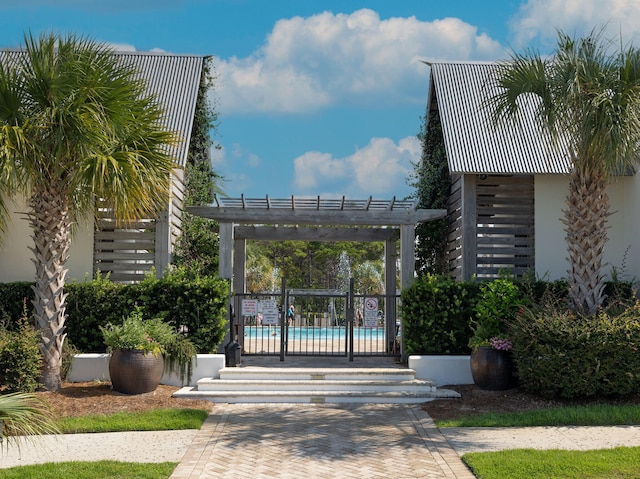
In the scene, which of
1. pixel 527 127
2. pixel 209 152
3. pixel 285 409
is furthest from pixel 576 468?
pixel 209 152

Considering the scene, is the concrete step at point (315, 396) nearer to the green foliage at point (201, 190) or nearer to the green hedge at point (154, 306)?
the green hedge at point (154, 306)

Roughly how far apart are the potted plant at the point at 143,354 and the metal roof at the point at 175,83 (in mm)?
4624

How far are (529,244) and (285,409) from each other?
25.3ft

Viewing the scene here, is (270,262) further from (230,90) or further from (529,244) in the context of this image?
(529,244)

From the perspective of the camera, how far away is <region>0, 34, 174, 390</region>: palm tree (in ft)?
36.0

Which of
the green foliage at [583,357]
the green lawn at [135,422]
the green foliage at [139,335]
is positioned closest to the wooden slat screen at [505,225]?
the green foliage at [583,357]

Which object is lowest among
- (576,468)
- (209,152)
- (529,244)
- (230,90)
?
(576,468)

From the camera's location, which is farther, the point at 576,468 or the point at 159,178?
the point at 159,178

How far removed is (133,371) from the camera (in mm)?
11570

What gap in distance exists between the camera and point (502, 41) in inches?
502

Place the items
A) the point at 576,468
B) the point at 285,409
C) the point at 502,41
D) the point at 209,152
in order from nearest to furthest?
the point at 576,468 → the point at 285,409 → the point at 502,41 → the point at 209,152

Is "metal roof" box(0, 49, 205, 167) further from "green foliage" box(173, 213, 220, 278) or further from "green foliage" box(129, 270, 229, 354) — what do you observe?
"green foliage" box(129, 270, 229, 354)

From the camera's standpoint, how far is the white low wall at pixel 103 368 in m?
12.7

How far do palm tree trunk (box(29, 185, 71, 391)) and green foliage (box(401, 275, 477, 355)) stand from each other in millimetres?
6068
